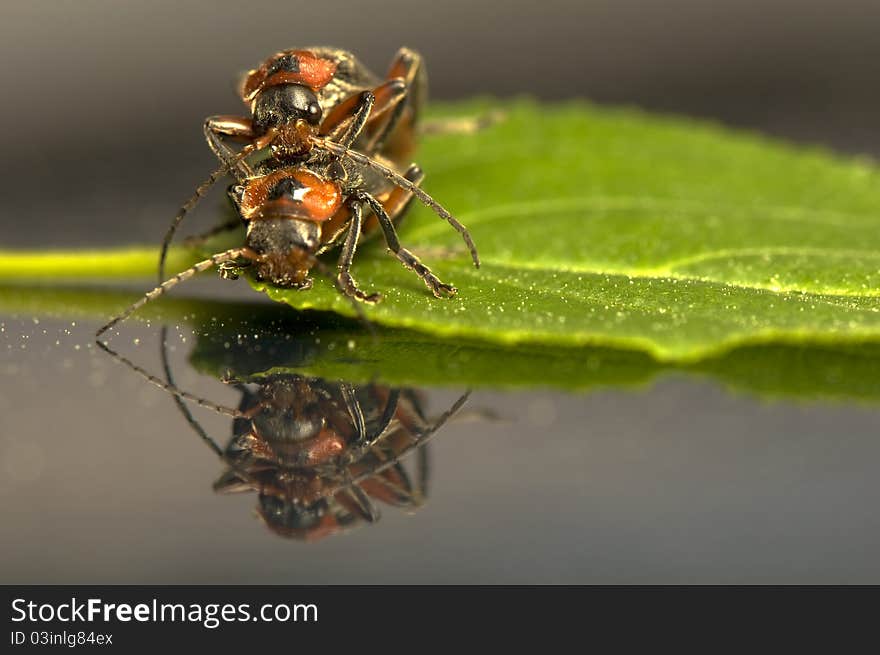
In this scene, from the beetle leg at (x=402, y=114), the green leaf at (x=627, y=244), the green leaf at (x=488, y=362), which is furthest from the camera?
the beetle leg at (x=402, y=114)

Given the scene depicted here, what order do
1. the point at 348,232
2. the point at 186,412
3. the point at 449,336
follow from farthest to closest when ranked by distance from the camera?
the point at 348,232 < the point at 449,336 < the point at 186,412

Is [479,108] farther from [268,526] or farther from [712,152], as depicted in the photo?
[268,526]

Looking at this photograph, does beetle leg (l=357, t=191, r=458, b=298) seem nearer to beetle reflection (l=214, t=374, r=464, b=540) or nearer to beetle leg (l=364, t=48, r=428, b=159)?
beetle leg (l=364, t=48, r=428, b=159)

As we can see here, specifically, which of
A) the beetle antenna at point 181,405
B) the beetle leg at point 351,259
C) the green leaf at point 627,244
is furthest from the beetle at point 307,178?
the beetle antenna at point 181,405

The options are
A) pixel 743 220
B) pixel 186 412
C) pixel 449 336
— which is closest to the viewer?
pixel 186 412

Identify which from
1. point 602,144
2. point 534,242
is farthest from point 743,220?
point 602,144

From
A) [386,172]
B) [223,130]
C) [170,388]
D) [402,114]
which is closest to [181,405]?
[170,388]

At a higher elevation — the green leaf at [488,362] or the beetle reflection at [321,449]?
the green leaf at [488,362]

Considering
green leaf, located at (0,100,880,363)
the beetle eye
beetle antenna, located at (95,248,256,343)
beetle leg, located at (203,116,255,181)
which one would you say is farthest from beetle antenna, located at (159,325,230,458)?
the beetle eye

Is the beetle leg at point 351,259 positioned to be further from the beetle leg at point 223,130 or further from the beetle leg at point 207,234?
the beetle leg at point 207,234
